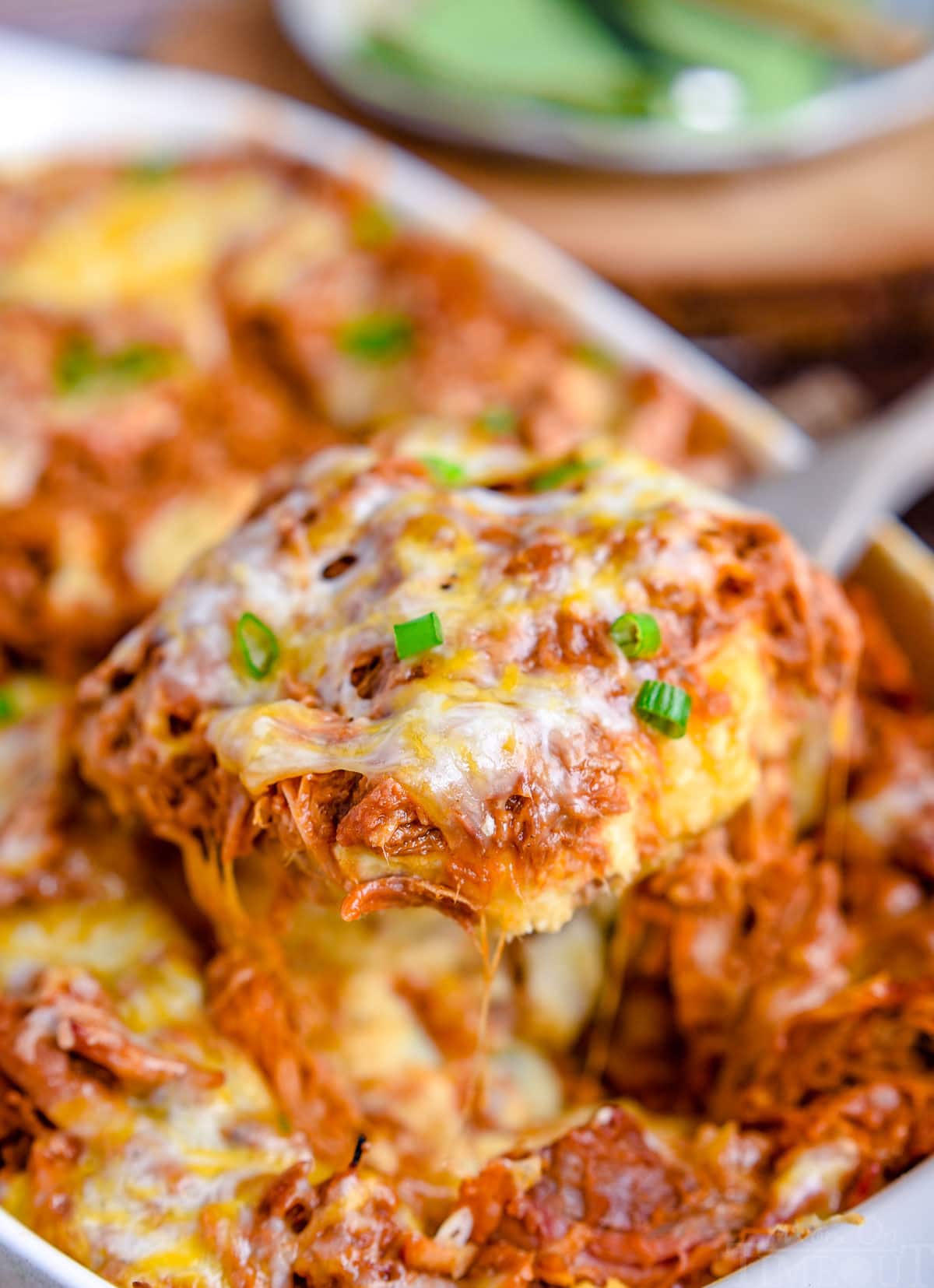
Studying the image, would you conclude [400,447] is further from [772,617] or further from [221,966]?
[221,966]

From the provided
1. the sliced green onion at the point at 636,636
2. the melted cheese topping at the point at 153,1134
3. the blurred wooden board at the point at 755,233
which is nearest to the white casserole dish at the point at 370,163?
the blurred wooden board at the point at 755,233

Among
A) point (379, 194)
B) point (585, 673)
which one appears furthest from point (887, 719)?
point (379, 194)

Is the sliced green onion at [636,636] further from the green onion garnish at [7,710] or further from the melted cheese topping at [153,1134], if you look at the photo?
the green onion garnish at [7,710]

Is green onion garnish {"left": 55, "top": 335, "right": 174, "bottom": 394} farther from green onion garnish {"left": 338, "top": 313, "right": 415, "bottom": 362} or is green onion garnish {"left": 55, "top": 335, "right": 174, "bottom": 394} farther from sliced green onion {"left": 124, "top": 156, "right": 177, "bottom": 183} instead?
sliced green onion {"left": 124, "top": 156, "right": 177, "bottom": 183}

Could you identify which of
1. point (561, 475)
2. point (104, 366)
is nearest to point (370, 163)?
point (104, 366)

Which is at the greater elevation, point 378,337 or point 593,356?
point 593,356

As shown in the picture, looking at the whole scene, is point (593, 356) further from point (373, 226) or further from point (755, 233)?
point (755, 233)
